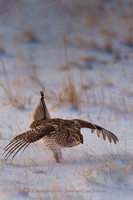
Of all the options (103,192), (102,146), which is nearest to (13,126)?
(102,146)

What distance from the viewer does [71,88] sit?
17.1ft

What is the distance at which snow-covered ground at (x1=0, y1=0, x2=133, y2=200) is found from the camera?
2.71 meters

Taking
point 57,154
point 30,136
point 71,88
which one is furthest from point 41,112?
point 71,88

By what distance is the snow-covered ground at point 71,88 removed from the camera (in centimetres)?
271

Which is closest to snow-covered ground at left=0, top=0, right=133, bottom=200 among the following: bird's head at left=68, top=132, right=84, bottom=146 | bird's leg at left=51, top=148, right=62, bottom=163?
bird's leg at left=51, top=148, right=62, bottom=163

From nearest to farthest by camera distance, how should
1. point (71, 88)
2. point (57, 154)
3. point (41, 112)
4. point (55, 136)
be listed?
point (55, 136) → point (57, 154) → point (41, 112) → point (71, 88)

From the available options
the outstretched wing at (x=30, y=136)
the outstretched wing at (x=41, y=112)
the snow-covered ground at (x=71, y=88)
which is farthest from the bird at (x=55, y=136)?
the outstretched wing at (x=41, y=112)

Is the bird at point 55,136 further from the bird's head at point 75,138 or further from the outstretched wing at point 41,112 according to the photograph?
the outstretched wing at point 41,112

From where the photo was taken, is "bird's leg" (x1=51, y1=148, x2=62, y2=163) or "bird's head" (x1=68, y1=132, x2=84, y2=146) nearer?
"bird's head" (x1=68, y1=132, x2=84, y2=146)

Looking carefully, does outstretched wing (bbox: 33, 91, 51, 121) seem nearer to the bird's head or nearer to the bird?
the bird

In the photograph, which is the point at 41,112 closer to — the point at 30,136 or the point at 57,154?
the point at 57,154

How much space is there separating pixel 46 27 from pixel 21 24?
3.11 feet

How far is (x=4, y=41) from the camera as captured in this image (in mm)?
10586

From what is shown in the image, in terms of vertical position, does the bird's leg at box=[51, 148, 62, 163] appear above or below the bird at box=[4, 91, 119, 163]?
below
